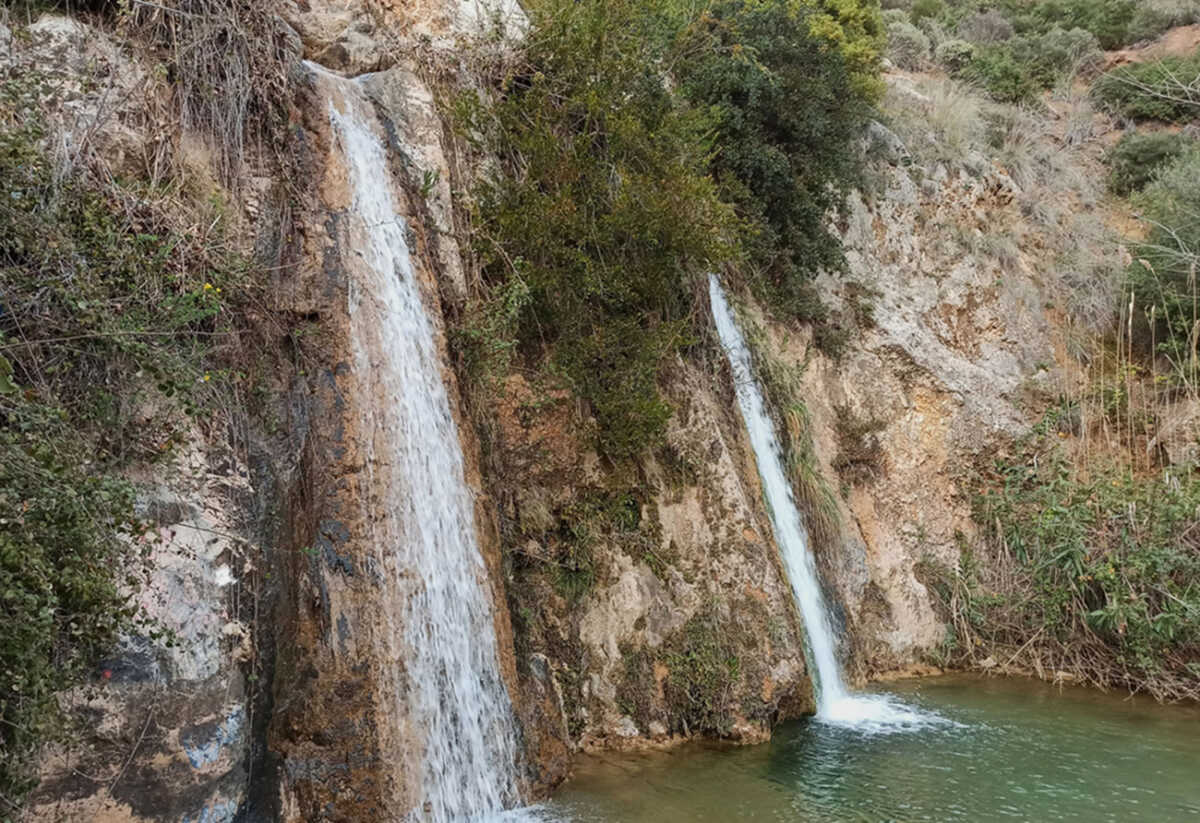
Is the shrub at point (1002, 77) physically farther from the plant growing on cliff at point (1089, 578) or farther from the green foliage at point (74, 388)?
the green foliage at point (74, 388)

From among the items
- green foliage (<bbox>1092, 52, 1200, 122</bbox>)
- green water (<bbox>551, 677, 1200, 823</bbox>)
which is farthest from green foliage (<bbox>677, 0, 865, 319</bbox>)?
green foliage (<bbox>1092, 52, 1200, 122</bbox>)

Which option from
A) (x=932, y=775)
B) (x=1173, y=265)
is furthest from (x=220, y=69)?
(x=1173, y=265)

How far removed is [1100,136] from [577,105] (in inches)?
554

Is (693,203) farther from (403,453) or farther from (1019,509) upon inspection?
(1019,509)

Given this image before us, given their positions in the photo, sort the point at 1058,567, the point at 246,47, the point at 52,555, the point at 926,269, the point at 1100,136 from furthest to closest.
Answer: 1. the point at 1100,136
2. the point at 926,269
3. the point at 1058,567
4. the point at 246,47
5. the point at 52,555

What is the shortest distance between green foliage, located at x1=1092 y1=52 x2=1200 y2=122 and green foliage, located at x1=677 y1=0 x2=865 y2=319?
975cm

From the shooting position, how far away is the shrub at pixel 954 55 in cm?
1795

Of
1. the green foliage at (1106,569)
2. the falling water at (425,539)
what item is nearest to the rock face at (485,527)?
the falling water at (425,539)

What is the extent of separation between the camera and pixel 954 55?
18016 mm

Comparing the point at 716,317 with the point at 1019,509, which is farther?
the point at 1019,509

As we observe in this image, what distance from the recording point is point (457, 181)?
6.95m

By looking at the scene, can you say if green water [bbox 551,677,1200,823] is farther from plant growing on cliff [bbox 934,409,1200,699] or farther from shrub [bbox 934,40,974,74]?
shrub [bbox 934,40,974,74]

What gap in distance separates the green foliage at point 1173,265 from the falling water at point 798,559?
581 centimetres

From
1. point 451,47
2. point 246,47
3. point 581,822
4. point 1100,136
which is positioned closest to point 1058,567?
point 581,822
